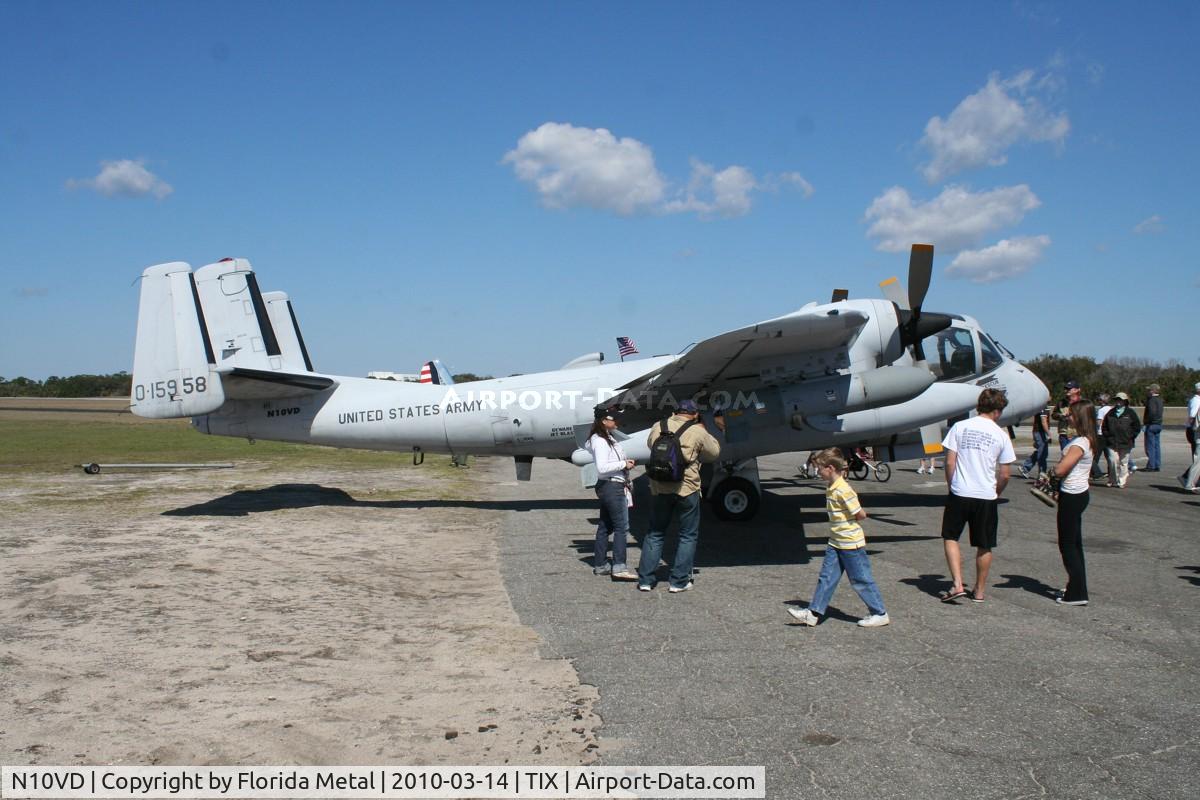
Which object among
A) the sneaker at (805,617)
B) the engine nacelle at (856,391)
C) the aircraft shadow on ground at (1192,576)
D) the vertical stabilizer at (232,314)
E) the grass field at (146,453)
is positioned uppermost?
the vertical stabilizer at (232,314)

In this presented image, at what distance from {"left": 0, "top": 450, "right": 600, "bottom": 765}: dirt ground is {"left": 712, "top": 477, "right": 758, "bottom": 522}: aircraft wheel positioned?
3.54 metres

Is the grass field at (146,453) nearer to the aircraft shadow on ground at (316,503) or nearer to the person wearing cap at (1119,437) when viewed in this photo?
the aircraft shadow on ground at (316,503)

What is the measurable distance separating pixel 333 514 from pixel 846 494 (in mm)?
9323

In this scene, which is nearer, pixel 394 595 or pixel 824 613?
pixel 824 613

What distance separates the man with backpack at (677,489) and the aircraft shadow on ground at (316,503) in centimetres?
633

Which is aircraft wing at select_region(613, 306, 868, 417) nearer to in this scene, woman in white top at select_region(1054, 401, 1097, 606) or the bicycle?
woman in white top at select_region(1054, 401, 1097, 606)

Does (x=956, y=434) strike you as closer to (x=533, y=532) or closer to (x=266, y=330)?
(x=533, y=532)

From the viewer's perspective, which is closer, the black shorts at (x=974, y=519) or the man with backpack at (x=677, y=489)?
the black shorts at (x=974, y=519)

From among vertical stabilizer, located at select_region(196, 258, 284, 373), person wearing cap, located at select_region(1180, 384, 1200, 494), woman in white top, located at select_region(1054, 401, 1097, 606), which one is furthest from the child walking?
person wearing cap, located at select_region(1180, 384, 1200, 494)

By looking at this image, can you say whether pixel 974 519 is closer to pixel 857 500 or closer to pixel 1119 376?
pixel 857 500

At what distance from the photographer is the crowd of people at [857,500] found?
6.49m

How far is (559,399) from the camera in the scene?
43.5ft

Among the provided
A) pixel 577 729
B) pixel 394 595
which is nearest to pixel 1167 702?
pixel 577 729
